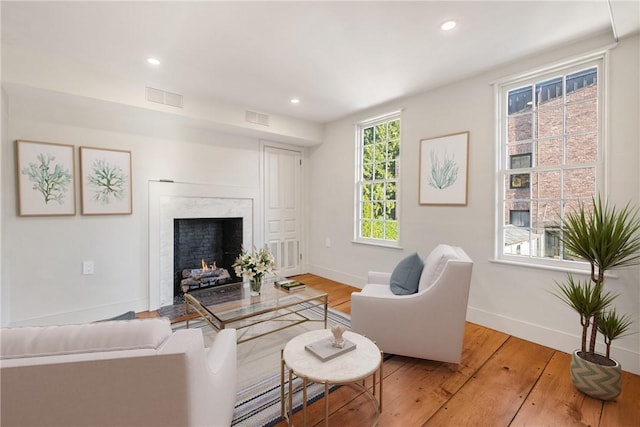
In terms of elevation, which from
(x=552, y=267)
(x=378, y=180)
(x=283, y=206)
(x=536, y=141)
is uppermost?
(x=536, y=141)

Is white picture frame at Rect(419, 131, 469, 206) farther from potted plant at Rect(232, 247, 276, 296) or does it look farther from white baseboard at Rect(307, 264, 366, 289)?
potted plant at Rect(232, 247, 276, 296)

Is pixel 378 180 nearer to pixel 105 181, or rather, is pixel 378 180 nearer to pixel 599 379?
pixel 599 379

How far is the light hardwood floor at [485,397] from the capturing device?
162cm

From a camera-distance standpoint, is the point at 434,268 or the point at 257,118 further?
the point at 257,118

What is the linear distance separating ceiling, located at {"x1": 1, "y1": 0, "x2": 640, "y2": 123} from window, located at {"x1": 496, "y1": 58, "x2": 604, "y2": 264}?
1.14ft

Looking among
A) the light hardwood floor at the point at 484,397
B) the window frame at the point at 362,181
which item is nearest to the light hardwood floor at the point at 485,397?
the light hardwood floor at the point at 484,397

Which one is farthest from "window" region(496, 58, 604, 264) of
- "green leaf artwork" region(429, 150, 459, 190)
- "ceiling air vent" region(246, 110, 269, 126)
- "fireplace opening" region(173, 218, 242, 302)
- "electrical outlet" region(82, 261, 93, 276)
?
"electrical outlet" region(82, 261, 93, 276)

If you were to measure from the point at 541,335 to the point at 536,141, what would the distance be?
5.89ft

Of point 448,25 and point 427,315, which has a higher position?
point 448,25

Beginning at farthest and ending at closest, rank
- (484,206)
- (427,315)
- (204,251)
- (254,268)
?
(204,251), (484,206), (254,268), (427,315)

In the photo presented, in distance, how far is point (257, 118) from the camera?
12.7 feet

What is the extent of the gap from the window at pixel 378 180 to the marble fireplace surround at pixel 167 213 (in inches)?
80.4

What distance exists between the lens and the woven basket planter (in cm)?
174

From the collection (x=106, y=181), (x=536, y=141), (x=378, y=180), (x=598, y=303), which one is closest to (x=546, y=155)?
(x=536, y=141)
